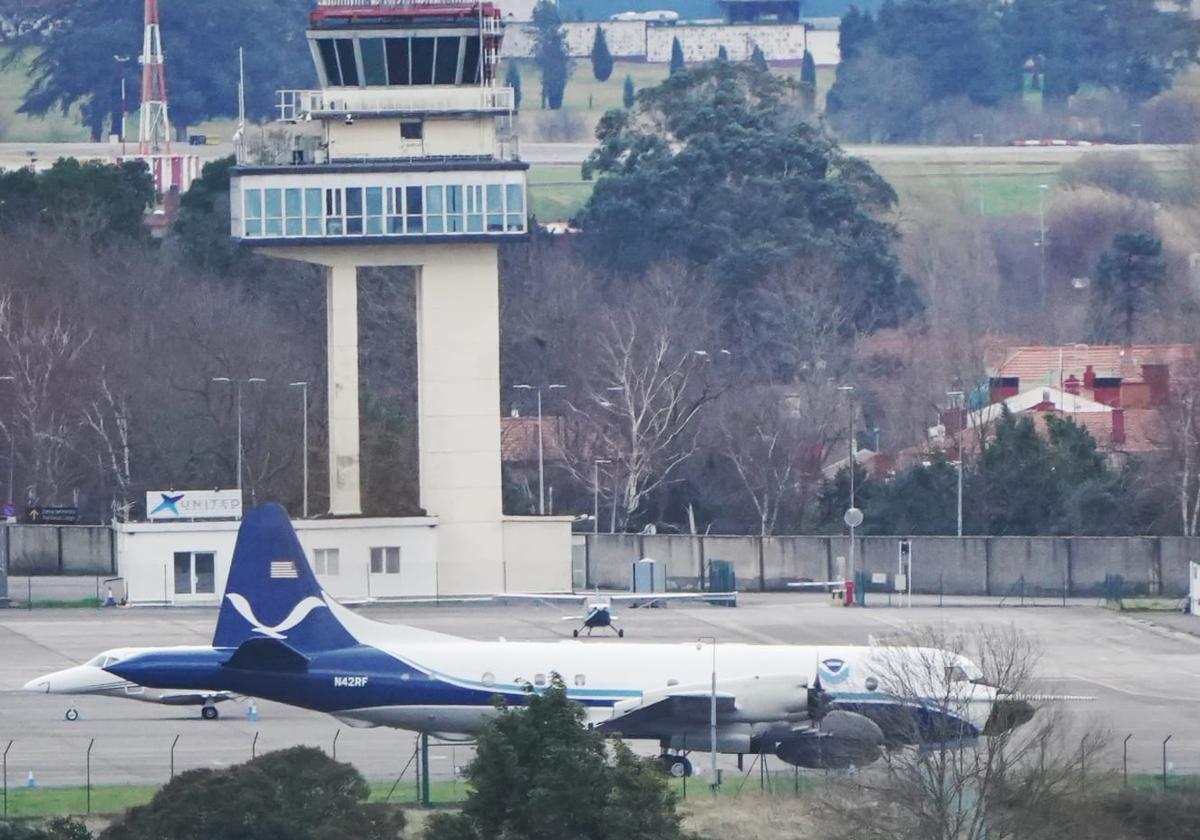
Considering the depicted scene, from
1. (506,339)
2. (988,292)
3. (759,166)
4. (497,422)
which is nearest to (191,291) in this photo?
(506,339)

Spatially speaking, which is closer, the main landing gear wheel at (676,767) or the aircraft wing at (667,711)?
the aircraft wing at (667,711)

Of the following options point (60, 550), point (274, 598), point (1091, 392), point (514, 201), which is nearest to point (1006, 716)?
point (274, 598)

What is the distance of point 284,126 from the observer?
269 feet

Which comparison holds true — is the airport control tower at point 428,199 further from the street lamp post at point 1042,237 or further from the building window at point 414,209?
the street lamp post at point 1042,237

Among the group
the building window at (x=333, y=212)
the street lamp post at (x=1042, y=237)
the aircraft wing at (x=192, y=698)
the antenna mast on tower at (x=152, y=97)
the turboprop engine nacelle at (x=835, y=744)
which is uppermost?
the antenna mast on tower at (x=152, y=97)

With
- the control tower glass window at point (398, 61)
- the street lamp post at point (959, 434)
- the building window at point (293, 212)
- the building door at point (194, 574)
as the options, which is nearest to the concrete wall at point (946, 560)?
the street lamp post at point (959, 434)

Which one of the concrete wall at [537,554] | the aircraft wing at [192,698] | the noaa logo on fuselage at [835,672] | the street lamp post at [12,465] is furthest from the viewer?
the street lamp post at [12,465]

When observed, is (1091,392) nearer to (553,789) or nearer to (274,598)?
(274,598)

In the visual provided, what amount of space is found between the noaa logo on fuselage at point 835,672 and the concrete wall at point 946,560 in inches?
1339

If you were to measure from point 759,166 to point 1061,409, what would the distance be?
35.1 meters

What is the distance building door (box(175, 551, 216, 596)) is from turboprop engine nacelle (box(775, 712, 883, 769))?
33446 mm

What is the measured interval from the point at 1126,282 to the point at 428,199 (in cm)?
6675

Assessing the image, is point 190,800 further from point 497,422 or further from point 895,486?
point 895,486

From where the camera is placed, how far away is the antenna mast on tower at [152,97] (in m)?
164
